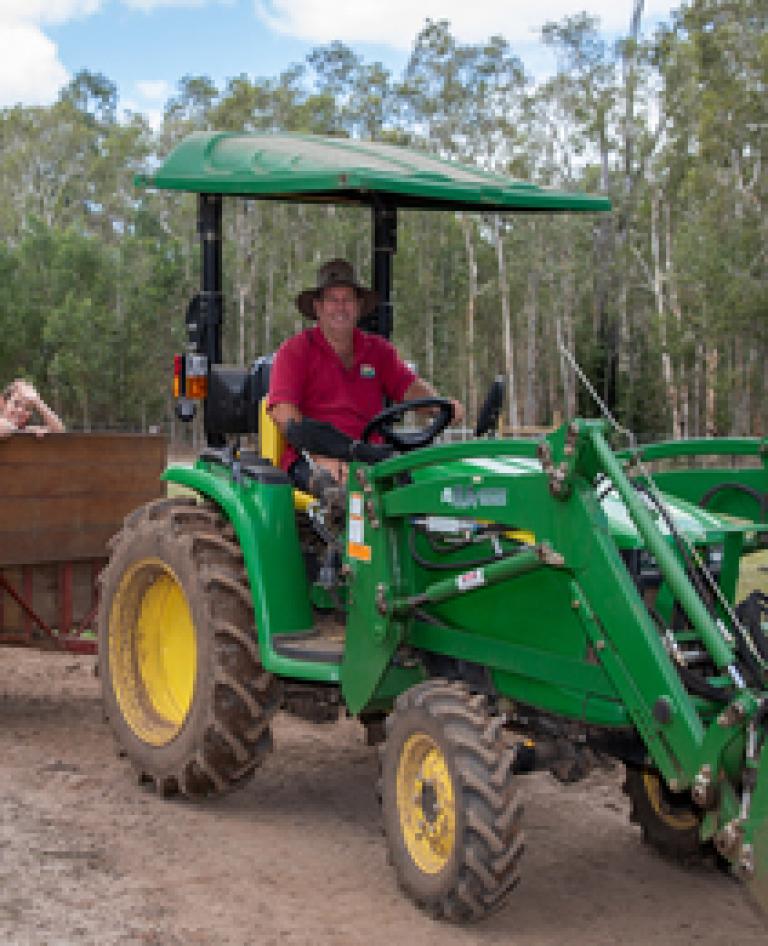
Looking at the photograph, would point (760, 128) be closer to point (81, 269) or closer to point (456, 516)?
point (81, 269)

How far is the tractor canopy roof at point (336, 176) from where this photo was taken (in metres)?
4.30

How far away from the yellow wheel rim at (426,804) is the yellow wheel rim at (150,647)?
5.04ft

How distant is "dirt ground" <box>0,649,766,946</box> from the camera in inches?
151

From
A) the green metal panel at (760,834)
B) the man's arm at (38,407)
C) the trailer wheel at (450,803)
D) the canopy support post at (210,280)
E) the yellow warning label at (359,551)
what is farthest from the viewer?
the man's arm at (38,407)

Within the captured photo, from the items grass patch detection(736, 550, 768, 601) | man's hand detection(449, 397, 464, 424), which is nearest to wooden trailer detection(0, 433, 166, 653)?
man's hand detection(449, 397, 464, 424)

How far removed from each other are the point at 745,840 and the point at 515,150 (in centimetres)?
4135

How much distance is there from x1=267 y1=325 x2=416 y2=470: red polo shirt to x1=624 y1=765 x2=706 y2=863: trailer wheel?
1695 mm

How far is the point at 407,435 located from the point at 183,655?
1513mm

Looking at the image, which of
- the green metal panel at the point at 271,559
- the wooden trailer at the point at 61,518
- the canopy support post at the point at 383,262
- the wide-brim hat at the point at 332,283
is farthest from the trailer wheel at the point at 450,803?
A: the wooden trailer at the point at 61,518

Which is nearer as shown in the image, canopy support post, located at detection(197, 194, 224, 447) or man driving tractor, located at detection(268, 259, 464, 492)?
man driving tractor, located at detection(268, 259, 464, 492)

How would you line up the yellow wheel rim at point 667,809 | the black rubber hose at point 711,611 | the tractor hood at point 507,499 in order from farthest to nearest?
the yellow wheel rim at point 667,809 → the tractor hood at point 507,499 → the black rubber hose at point 711,611

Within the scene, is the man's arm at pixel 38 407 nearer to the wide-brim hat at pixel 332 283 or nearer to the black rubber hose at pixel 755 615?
the wide-brim hat at pixel 332 283

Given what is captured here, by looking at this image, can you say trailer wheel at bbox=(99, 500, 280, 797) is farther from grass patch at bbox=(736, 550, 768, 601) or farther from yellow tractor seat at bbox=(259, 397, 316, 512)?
grass patch at bbox=(736, 550, 768, 601)

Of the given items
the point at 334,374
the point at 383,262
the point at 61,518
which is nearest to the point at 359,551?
the point at 334,374
